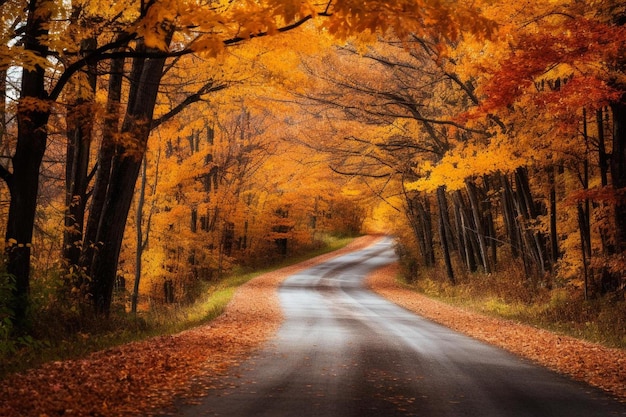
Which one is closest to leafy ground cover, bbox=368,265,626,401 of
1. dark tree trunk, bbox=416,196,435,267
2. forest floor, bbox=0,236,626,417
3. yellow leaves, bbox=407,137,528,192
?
forest floor, bbox=0,236,626,417

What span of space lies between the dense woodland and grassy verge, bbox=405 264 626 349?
13.9 inches

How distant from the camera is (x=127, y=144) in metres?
11.1

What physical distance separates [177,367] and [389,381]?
2872 mm

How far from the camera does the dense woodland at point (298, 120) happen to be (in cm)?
799

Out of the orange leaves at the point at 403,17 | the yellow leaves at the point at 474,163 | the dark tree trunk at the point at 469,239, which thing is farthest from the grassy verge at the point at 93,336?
the dark tree trunk at the point at 469,239

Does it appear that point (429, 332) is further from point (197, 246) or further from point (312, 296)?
point (197, 246)

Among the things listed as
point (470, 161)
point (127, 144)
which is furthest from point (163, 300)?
point (127, 144)

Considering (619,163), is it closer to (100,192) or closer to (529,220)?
(529,220)

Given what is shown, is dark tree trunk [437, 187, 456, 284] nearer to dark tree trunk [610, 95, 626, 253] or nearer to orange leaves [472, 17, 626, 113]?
dark tree trunk [610, 95, 626, 253]

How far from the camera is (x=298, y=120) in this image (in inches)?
963

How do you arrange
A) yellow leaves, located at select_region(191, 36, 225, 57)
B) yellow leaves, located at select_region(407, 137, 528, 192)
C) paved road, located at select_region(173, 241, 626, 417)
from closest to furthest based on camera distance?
yellow leaves, located at select_region(191, 36, 225, 57), paved road, located at select_region(173, 241, 626, 417), yellow leaves, located at select_region(407, 137, 528, 192)

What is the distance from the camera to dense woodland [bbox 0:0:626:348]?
7989mm

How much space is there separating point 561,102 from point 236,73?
6.86 m

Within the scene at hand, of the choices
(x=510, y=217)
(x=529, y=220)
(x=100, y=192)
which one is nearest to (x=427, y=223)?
(x=510, y=217)
